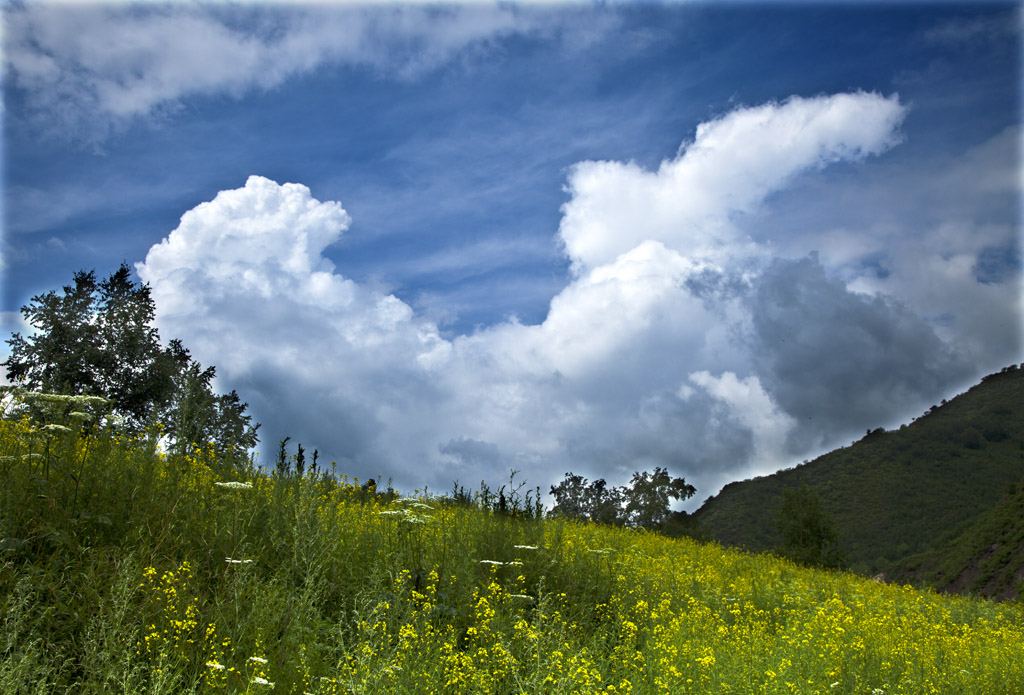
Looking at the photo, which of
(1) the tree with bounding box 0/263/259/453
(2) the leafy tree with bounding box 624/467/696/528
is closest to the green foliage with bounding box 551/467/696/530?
(2) the leafy tree with bounding box 624/467/696/528

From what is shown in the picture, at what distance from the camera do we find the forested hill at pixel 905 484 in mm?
33844

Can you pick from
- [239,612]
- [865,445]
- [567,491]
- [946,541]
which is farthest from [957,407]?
[239,612]

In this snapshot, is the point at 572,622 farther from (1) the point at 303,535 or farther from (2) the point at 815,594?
(2) the point at 815,594

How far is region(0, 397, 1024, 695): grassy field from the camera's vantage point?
4359 mm

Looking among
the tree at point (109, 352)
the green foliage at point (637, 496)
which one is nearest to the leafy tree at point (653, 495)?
the green foliage at point (637, 496)

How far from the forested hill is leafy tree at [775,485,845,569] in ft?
6.25

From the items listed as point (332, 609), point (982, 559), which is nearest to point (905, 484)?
point (982, 559)

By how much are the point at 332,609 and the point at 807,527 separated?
27.6 m

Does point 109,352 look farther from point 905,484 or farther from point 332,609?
point 905,484

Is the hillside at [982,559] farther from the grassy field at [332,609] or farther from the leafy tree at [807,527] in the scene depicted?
the grassy field at [332,609]

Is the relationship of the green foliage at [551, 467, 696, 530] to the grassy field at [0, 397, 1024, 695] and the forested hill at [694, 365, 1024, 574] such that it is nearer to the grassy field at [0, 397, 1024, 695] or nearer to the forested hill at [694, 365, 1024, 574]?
the forested hill at [694, 365, 1024, 574]

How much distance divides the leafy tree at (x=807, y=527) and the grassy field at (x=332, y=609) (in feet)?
66.6

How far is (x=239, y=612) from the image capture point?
4.91 meters

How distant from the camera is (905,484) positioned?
3931cm
